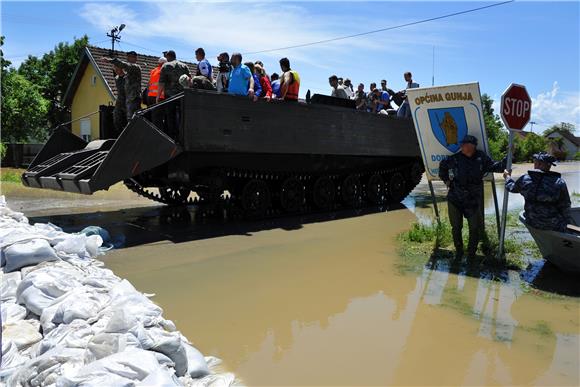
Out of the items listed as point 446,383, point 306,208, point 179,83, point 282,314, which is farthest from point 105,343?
point 306,208

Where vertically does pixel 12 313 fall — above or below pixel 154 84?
below

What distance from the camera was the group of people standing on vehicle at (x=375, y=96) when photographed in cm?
1222

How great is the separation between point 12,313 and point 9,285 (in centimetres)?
58

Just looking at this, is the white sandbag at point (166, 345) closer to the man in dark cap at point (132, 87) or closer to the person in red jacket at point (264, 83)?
the man in dark cap at point (132, 87)

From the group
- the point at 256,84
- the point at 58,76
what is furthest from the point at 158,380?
the point at 58,76

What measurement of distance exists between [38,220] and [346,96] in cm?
718

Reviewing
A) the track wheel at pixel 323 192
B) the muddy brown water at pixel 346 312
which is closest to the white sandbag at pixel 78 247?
the muddy brown water at pixel 346 312

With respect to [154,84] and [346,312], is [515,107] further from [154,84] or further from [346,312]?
[154,84]

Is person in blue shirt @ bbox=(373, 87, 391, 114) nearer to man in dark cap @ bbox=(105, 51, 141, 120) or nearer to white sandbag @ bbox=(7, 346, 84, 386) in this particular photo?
man in dark cap @ bbox=(105, 51, 141, 120)

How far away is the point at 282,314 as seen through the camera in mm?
4844

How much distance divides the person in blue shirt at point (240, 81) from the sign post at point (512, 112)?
4459 millimetres

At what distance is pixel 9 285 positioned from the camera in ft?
15.1

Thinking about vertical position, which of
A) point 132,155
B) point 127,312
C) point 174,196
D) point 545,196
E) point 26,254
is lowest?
point 127,312

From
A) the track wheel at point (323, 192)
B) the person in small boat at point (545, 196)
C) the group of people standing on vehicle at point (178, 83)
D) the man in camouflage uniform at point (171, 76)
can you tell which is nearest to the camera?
the person in small boat at point (545, 196)
